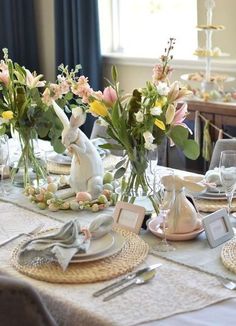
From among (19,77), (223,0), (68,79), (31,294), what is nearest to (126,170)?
(68,79)

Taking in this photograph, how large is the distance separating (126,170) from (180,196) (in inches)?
9.2

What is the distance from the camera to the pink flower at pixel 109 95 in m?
1.82

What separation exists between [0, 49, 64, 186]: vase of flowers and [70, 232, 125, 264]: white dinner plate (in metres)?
0.63

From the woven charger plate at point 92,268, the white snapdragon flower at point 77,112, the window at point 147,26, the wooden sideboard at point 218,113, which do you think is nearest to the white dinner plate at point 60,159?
the white snapdragon flower at point 77,112

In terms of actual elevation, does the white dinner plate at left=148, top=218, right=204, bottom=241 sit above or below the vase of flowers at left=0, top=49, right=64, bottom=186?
below

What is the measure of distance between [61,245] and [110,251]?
14 centimetres

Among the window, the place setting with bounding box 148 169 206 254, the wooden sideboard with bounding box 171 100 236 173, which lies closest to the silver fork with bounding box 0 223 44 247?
the place setting with bounding box 148 169 206 254

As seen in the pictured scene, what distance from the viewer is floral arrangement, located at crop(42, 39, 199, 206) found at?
1772mm

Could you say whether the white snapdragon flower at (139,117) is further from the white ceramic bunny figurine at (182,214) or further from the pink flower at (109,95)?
the white ceramic bunny figurine at (182,214)

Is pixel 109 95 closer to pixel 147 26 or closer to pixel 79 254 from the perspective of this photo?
pixel 79 254

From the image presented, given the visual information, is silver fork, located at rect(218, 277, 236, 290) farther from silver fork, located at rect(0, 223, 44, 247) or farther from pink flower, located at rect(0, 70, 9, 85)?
pink flower, located at rect(0, 70, 9, 85)

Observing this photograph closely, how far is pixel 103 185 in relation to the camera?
2092 mm

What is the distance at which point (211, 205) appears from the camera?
196 cm

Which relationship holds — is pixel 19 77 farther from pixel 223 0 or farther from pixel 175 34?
pixel 175 34
